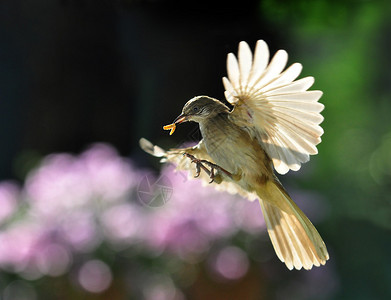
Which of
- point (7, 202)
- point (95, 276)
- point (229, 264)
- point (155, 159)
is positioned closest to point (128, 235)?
point (95, 276)

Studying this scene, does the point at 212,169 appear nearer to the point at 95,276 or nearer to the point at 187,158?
the point at 187,158

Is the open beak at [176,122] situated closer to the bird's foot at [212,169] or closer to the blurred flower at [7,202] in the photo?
the bird's foot at [212,169]

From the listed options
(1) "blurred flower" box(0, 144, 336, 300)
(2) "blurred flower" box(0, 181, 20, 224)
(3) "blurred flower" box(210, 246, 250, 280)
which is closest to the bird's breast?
(1) "blurred flower" box(0, 144, 336, 300)

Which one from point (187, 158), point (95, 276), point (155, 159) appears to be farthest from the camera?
point (155, 159)

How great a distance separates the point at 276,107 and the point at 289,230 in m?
0.08

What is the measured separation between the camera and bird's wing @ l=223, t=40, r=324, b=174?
0.24 metres

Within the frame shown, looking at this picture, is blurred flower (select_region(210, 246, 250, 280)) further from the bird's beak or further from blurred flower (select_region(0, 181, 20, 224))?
the bird's beak

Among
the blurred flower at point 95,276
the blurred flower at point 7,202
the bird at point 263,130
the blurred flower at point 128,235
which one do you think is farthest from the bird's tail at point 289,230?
the blurred flower at point 7,202

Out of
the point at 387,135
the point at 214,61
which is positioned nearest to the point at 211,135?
the point at 214,61

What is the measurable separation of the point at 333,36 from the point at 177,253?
64.4 inches

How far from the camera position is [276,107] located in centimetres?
26

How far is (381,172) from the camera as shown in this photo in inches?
85.2

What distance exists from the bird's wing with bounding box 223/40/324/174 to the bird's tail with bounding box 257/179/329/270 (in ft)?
0.10

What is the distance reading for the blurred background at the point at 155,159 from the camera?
1.09 meters
